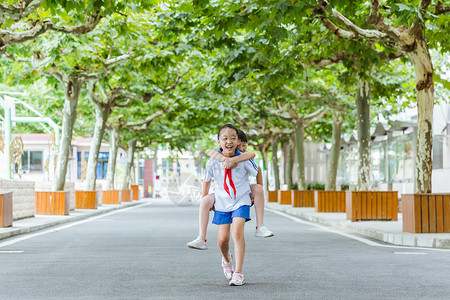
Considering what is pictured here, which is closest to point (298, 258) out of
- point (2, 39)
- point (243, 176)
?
point (243, 176)

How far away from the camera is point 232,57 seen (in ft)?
61.1

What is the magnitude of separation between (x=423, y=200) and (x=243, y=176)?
781 centimetres

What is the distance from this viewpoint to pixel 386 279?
27.8ft

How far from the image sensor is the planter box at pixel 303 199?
32.9 meters

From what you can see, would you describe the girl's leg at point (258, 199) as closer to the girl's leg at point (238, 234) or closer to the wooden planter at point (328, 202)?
the girl's leg at point (238, 234)

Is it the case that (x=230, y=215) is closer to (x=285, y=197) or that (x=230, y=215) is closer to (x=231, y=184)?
(x=231, y=184)

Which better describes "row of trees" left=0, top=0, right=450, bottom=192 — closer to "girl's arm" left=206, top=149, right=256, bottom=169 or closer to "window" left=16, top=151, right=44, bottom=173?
"girl's arm" left=206, top=149, right=256, bottom=169

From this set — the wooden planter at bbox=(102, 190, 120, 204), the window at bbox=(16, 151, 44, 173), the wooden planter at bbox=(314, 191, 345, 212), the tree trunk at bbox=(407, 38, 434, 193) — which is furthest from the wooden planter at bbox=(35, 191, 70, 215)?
the window at bbox=(16, 151, 44, 173)

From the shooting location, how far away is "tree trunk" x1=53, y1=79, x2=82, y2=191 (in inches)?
1048

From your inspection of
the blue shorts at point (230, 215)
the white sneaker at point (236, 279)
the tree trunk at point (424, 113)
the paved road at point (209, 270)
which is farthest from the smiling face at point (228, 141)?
the tree trunk at point (424, 113)

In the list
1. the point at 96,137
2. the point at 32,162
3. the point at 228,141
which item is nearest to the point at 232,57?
the point at 228,141

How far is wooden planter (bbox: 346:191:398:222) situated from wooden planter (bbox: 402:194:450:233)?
5315 millimetres

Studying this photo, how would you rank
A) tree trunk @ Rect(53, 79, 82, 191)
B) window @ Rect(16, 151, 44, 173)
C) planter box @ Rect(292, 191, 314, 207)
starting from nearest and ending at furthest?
tree trunk @ Rect(53, 79, 82, 191) → planter box @ Rect(292, 191, 314, 207) → window @ Rect(16, 151, 44, 173)

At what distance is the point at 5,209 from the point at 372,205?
30.4 ft
